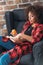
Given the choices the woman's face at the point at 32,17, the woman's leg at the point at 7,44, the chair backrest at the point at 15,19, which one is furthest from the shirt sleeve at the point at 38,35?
the chair backrest at the point at 15,19

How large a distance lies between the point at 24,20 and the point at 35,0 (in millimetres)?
458

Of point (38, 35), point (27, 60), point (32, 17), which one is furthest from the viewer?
point (32, 17)

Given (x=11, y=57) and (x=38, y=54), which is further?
(x=11, y=57)

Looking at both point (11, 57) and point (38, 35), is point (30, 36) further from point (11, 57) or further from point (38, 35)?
point (11, 57)

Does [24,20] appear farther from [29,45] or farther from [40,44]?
[40,44]

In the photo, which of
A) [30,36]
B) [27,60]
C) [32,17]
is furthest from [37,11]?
[27,60]

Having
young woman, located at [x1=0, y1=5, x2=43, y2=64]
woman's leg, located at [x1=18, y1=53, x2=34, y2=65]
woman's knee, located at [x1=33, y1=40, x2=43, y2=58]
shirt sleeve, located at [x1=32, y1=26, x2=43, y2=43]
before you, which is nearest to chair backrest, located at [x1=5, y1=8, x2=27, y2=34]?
young woman, located at [x1=0, y1=5, x2=43, y2=64]

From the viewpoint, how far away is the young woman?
8.09ft

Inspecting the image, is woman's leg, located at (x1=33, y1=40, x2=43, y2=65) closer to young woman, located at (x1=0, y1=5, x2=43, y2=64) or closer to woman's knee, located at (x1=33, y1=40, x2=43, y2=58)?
woman's knee, located at (x1=33, y1=40, x2=43, y2=58)

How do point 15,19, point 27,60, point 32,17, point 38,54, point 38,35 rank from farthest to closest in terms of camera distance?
point 15,19, point 32,17, point 38,35, point 27,60, point 38,54

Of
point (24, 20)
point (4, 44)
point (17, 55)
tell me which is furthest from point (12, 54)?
point (24, 20)

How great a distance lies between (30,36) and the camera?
2.56 metres

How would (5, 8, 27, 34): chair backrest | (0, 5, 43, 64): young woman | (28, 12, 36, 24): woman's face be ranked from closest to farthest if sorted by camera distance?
(0, 5, 43, 64): young woman
(28, 12, 36, 24): woman's face
(5, 8, 27, 34): chair backrest

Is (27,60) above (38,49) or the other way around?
the other way around
